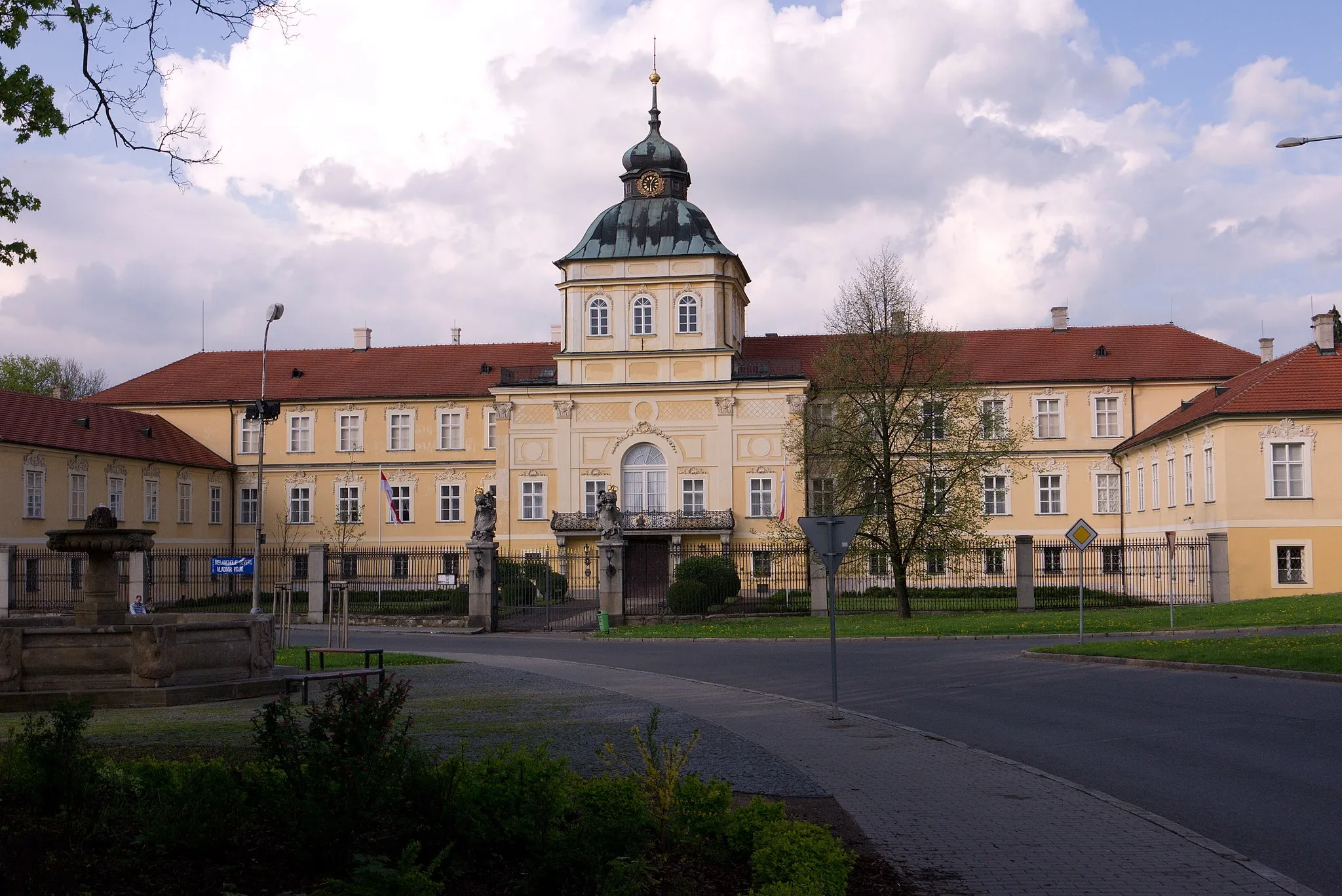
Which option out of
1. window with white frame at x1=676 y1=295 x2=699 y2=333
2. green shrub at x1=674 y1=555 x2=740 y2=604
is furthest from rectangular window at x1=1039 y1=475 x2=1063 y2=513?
green shrub at x1=674 y1=555 x2=740 y2=604

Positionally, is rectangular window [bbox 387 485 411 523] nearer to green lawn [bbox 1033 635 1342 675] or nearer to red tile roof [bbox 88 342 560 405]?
red tile roof [bbox 88 342 560 405]

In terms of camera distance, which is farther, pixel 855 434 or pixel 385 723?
pixel 855 434

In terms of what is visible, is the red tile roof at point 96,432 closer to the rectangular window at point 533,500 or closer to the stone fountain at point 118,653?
the rectangular window at point 533,500

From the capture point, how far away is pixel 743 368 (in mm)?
58750

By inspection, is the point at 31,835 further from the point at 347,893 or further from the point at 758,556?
the point at 758,556

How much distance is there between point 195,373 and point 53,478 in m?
15.4

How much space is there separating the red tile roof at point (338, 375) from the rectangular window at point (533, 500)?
21.3 ft

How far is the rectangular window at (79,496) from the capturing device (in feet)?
175

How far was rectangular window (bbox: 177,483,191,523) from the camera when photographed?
60812 millimetres

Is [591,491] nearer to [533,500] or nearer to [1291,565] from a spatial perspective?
[533,500]

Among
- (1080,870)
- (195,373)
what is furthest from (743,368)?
(1080,870)

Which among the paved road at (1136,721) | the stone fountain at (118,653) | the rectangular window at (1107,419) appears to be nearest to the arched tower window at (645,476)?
the rectangular window at (1107,419)

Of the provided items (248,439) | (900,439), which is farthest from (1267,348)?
(248,439)

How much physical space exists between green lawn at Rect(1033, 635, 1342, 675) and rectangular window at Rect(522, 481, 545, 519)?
35.3m
